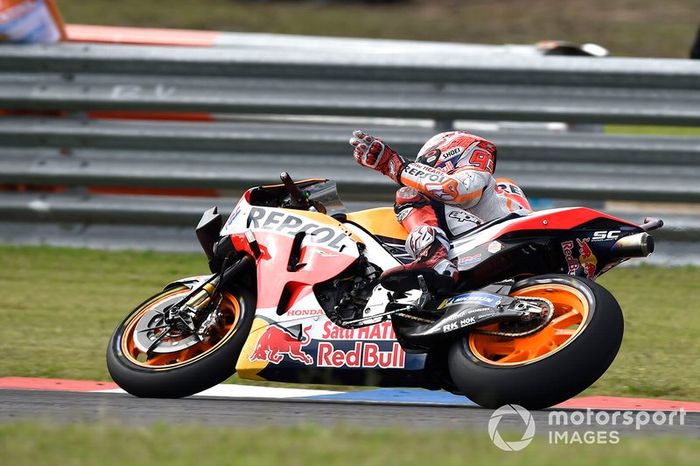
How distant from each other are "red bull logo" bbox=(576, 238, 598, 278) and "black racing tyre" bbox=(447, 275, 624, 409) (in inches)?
9.9

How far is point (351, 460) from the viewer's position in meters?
4.22

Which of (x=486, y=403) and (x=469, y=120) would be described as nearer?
(x=486, y=403)

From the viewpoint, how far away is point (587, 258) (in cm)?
577

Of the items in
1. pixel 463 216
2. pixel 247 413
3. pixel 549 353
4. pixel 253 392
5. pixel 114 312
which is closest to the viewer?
pixel 549 353

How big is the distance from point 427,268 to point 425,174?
51 centimetres

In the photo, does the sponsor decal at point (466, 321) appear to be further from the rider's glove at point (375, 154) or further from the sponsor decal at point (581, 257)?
the rider's glove at point (375, 154)

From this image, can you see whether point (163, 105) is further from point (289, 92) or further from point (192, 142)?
point (289, 92)

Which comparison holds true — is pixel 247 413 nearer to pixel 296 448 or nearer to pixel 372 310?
pixel 372 310

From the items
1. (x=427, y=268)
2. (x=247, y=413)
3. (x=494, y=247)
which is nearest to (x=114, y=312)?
(x=247, y=413)

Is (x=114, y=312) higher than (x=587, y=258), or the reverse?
(x=587, y=258)

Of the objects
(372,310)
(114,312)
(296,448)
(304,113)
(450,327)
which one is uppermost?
(296,448)

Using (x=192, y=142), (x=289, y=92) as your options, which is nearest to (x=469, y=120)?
(x=289, y=92)

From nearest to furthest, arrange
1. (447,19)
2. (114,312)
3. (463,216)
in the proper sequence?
(463,216) < (114,312) < (447,19)

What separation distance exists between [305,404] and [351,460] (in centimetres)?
189
